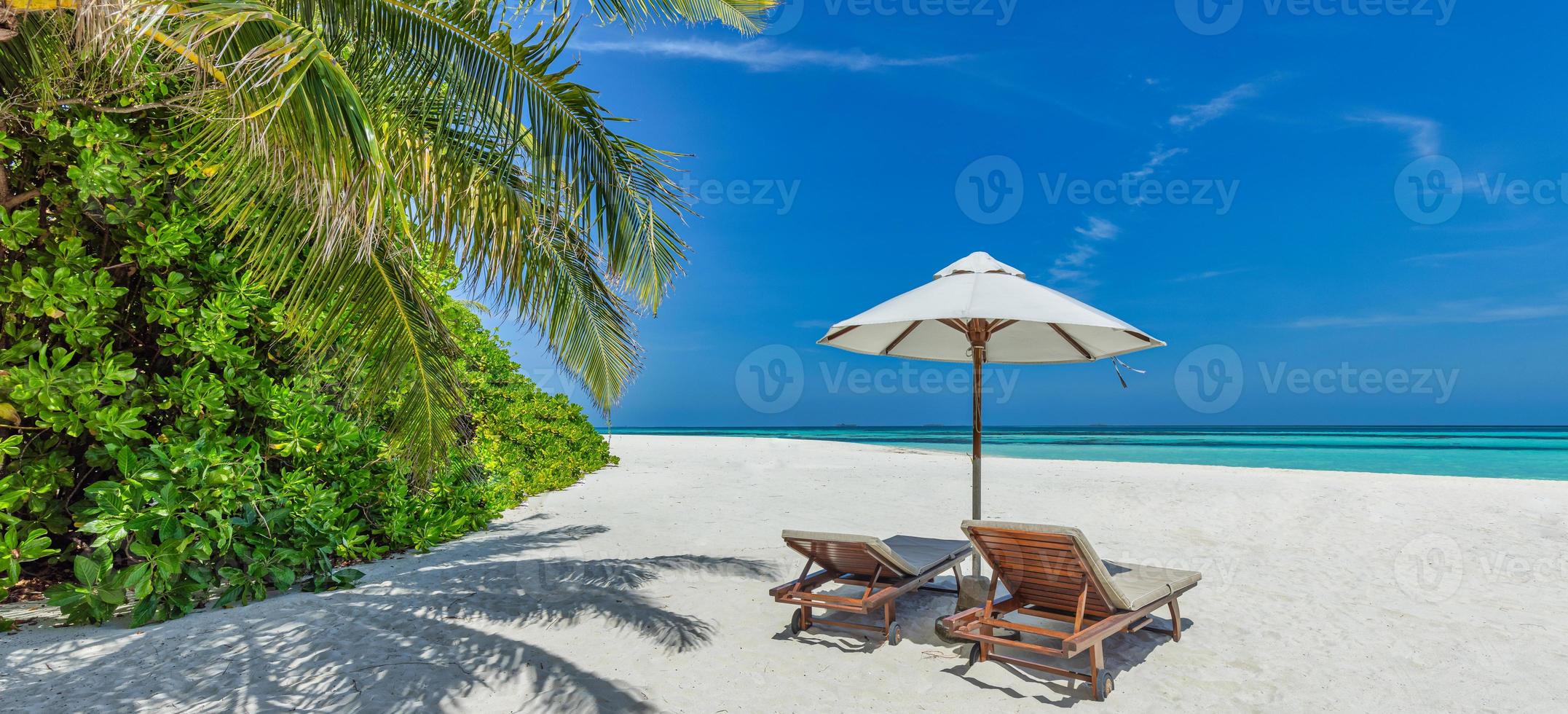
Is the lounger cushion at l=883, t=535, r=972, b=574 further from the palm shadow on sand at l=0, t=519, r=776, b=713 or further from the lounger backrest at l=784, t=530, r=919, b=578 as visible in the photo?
the palm shadow on sand at l=0, t=519, r=776, b=713

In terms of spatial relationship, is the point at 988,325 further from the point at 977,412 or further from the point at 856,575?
the point at 856,575

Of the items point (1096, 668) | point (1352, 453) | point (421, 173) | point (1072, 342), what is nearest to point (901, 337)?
point (1072, 342)

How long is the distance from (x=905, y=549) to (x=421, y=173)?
421 centimetres

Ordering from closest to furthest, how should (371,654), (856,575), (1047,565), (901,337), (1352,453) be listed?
(1047,565), (371,654), (856,575), (901,337), (1352,453)

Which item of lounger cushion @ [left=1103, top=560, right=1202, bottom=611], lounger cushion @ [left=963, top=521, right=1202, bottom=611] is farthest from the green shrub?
lounger cushion @ [left=1103, top=560, right=1202, bottom=611]

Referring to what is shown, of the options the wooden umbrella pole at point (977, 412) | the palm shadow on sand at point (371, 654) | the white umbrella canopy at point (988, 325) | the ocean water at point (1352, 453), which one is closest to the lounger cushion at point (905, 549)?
the wooden umbrella pole at point (977, 412)

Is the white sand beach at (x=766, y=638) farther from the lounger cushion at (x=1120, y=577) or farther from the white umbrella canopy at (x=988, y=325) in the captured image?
the white umbrella canopy at (x=988, y=325)

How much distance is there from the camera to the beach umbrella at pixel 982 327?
4258 millimetres

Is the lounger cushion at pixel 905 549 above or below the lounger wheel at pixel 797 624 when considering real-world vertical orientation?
above

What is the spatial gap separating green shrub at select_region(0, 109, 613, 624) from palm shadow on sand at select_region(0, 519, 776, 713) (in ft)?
1.45

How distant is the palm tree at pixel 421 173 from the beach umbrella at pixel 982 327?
1.73 metres

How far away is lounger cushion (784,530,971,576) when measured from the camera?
4391mm

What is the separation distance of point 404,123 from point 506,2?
1.18 metres

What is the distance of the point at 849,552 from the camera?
452cm
